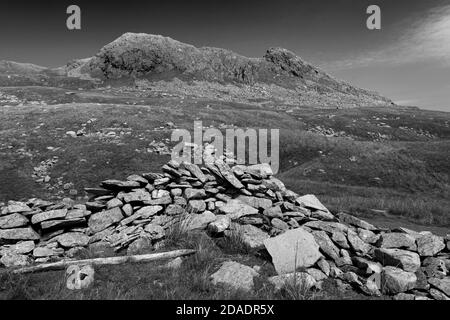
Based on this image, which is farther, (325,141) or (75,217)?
(325,141)

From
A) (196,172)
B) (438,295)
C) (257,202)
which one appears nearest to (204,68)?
(196,172)

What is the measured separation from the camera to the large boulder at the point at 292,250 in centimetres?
865

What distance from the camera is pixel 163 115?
46.8 meters

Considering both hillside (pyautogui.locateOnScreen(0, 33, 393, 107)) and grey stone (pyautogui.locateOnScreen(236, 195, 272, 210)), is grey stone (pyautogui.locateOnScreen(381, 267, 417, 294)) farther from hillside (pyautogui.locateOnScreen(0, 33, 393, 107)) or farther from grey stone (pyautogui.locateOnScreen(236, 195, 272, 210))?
hillside (pyautogui.locateOnScreen(0, 33, 393, 107))

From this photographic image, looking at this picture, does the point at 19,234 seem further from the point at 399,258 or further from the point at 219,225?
the point at 399,258

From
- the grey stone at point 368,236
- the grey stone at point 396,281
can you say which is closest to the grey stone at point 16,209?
the grey stone at point 396,281

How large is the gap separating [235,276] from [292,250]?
7.02ft

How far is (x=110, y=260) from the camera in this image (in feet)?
28.4

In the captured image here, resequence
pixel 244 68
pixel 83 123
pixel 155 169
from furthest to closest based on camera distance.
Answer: pixel 244 68 → pixel 83 123 → pixel 155 169

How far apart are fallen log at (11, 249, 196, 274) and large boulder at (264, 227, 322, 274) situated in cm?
238
